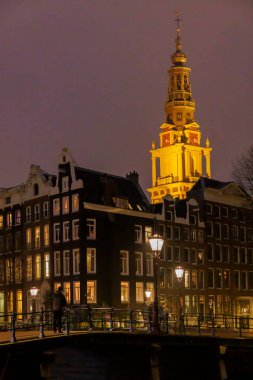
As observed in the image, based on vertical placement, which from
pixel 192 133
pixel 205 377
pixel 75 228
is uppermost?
pixel 192 133

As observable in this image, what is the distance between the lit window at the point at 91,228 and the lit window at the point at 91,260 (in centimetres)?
102

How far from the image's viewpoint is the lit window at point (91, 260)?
61469 mm

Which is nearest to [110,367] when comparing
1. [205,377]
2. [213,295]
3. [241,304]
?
[205,377]

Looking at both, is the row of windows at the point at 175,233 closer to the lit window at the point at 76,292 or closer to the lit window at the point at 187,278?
the lit window at the point at 187,278

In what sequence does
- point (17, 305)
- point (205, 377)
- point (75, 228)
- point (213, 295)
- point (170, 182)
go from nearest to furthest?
point (205, 377) → point (75, 228) → point (17, 305) → point (213, 295) → point (170, 182)

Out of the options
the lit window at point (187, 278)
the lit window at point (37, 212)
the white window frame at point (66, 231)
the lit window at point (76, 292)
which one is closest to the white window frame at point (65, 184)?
the white window frame at point (66, 231)

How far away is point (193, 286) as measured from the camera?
232 feet

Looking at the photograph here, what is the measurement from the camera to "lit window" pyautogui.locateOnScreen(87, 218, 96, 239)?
62.0 metres

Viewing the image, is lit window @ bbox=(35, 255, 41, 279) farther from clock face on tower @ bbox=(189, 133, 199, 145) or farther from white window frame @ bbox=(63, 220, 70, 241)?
clock face on tower @ bbox=(189, 133, 199, 145)

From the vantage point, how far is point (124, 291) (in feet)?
210

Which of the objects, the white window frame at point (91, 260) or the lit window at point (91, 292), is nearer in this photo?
the lit window at point (91, 292)

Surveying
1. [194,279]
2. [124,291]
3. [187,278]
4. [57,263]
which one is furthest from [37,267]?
[194,279]

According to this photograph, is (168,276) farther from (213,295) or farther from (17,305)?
(17,305)

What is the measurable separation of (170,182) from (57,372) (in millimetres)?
75469
